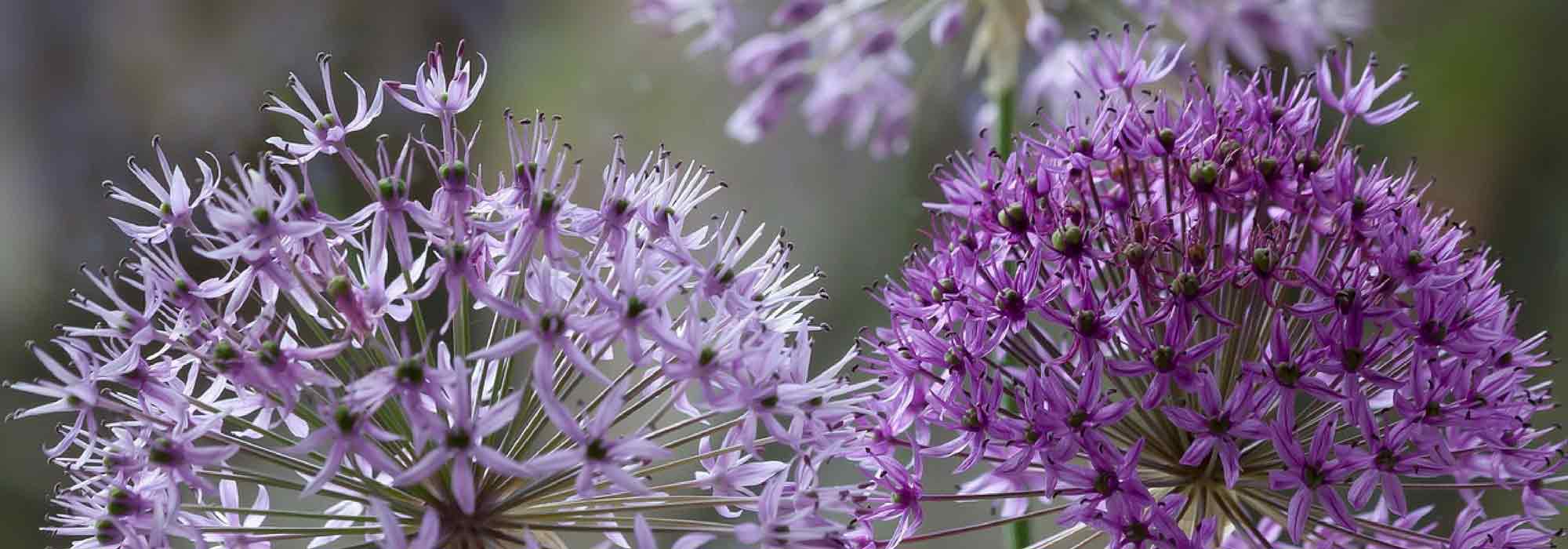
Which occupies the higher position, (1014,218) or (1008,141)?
(1008,141)

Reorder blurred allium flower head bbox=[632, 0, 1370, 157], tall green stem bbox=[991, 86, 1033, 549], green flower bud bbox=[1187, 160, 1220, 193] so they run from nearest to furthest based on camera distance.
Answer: green flower bud bbox=[1187, 160, 1220, 193] < tall green stem bbox=[991, 86, 1033, 549] < blurred allium flower head bbox=[632, 0, 1370, 157]

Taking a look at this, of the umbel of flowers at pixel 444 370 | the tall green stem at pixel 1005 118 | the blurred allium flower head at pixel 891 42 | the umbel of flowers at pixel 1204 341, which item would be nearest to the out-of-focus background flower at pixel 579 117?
the blurred allium flower head at pixel 891 42

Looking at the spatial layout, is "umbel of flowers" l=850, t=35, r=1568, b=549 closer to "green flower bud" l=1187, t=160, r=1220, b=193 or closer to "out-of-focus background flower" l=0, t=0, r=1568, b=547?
"green flower bud" l=1187, t=160, r=1220, b=193

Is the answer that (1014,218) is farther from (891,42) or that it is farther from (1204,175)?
(891,42)

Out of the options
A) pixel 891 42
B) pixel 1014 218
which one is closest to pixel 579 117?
pixel 891 42

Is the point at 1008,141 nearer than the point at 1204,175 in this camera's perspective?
No

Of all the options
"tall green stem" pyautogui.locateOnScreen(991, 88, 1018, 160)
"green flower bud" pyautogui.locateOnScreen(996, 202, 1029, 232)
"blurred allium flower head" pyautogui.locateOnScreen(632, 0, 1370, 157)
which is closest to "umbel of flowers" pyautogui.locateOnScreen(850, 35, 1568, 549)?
"green flower bud" pyautogui.locateOnScreen(996, 202, 1029, 232)

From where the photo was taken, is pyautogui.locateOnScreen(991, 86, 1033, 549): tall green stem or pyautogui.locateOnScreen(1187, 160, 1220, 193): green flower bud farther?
pyautogui.locateOnScreen(991, 86, 1033, 549): tall green stem

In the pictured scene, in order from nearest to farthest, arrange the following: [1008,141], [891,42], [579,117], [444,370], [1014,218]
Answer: [444,370] < [1014,218] < [1008,141] < [891,42] < [579,117]
